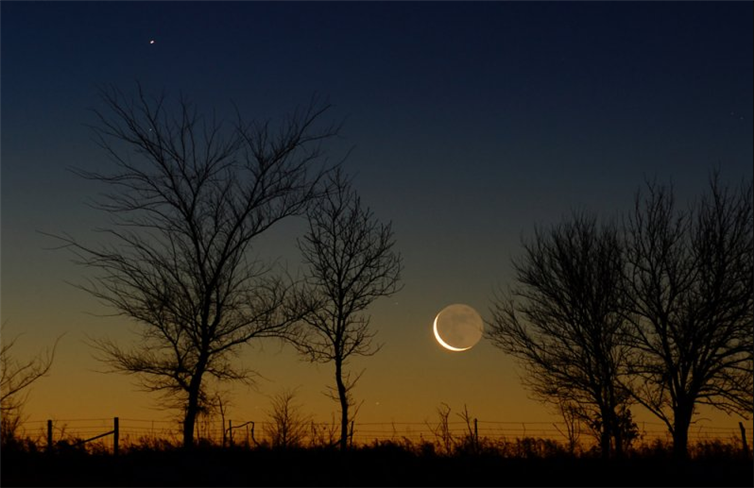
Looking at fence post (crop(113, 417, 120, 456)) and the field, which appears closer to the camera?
the field

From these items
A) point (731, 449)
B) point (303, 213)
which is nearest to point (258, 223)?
point (303, 213)

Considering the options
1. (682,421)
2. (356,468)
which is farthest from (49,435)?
(682,421)

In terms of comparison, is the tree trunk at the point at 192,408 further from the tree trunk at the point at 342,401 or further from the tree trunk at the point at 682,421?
the tree trunk at the point at 682,421

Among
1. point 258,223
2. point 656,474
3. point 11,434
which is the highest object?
point 258,223

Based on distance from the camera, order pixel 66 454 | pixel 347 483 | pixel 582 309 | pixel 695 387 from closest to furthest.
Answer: pixel 347 483 → pixel 66 454 → pixel 695 387 → pixel 582 309

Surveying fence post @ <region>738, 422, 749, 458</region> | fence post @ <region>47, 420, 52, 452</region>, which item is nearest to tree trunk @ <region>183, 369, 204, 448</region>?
fence post @ <region>47, 420, 52, 452</region>

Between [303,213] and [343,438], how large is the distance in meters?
6.79

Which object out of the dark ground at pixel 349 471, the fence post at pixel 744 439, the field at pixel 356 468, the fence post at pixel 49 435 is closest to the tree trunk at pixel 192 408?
the field at pixel 356 468

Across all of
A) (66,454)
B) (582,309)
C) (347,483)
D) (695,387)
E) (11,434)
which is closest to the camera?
(347,483)

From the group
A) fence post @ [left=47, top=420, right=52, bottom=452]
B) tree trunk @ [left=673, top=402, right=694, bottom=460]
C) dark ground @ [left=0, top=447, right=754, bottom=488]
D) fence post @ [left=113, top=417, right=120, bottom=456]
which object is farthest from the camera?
tree trunk @ [left=673, top=402, right=694, bottom=460]

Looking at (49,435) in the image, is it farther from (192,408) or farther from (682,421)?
(682,421)

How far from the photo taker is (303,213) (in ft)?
93.9

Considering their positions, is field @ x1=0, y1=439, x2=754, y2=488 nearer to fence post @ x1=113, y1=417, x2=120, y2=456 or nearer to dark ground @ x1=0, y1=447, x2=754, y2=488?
dark ground @ x1=0, y1=447, x2=754, y2=488

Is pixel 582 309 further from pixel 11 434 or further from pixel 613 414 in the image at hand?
pixel 11 434
